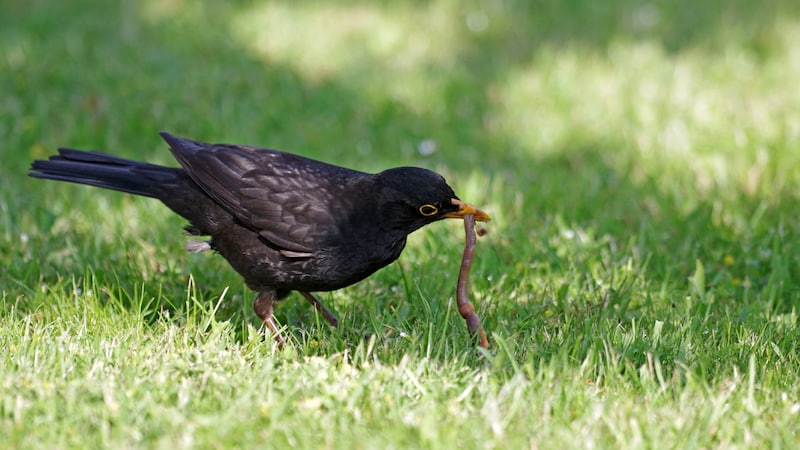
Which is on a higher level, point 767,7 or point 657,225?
point 767,7

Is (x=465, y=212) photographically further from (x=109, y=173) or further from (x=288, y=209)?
(x=109, y=173)

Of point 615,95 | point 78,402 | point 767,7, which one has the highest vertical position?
point 767,7

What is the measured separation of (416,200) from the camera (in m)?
4.07

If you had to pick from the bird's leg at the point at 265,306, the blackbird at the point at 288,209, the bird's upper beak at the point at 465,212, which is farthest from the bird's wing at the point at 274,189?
the bird's upper beak at the point at 465,212

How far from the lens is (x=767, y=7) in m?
10.2

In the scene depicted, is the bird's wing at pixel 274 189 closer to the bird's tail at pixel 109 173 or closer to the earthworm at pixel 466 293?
the bird's tail at pixel 109 173

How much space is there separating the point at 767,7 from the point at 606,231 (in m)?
5.88

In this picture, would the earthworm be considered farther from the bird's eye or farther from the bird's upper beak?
the bird's eye

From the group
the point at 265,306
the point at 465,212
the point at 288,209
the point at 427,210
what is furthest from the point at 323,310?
the point at 465,212

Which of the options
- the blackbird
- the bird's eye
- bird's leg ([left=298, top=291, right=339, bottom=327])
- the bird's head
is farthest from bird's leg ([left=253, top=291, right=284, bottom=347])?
the bird's eye

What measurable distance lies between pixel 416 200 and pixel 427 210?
7cm

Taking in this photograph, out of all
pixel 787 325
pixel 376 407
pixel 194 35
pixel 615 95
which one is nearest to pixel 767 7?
pixel 615 95

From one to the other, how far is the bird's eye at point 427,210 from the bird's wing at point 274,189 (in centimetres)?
37

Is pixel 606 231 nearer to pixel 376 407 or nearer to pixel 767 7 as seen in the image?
pixel 376 407
